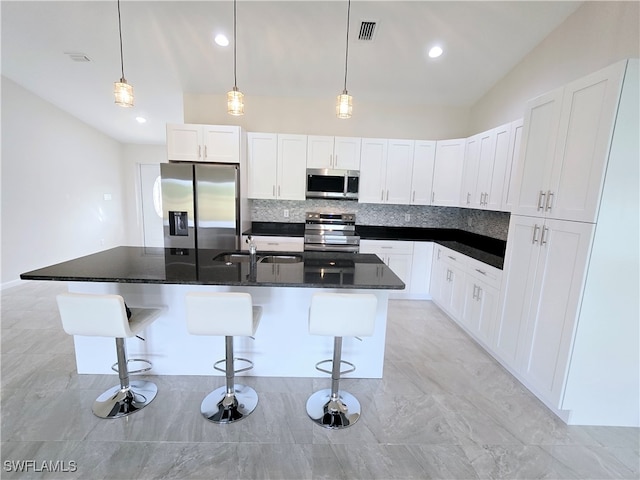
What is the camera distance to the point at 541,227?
2.10 meters

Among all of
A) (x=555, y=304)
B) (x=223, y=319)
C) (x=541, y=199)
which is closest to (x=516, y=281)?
(x=555, y=304)

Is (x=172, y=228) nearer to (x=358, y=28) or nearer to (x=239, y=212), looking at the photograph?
(x=239, y=212)

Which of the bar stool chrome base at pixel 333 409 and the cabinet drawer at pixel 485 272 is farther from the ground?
the cabinet drawer at pixel 485 272

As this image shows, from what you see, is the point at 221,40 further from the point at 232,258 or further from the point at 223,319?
the point at 223,319

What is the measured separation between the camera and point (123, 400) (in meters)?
1.96

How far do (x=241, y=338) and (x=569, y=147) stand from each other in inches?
107

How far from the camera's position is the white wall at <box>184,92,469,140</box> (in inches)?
167

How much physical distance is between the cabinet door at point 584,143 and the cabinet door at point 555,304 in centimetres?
13

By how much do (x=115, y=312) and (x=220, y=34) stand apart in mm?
3060

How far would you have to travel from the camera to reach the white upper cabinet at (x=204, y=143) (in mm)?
3787

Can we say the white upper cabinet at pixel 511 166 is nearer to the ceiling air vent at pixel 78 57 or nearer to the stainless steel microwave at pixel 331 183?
the stainless steel microwave at pixel 331 183
